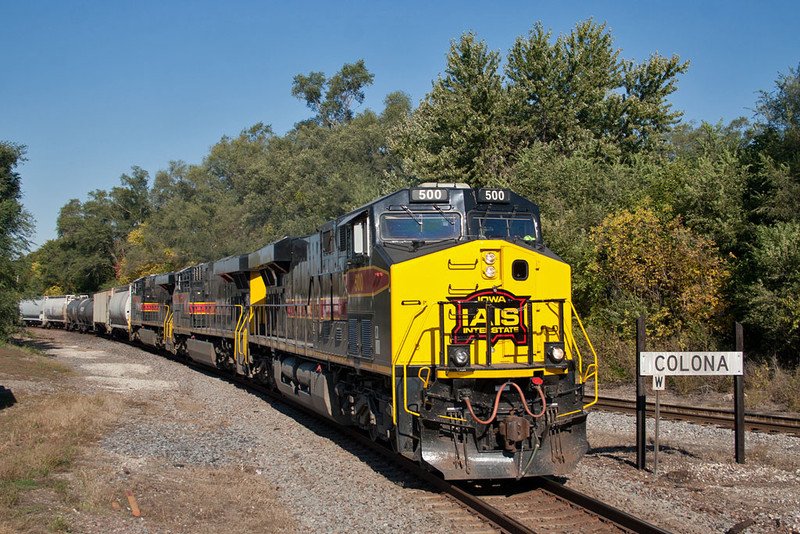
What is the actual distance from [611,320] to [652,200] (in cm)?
498

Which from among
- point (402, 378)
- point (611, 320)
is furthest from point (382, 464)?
point (611, 320)

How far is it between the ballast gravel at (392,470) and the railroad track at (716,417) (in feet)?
2.08

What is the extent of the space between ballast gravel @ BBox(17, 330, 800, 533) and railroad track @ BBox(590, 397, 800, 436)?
2.08 feet

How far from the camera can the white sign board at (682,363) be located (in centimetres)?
879

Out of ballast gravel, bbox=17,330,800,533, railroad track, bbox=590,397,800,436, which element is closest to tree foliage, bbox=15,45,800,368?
railroad track, bbox=590,397,800,436

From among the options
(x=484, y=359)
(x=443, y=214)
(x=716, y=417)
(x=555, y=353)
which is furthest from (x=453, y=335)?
(x=716, y=417)

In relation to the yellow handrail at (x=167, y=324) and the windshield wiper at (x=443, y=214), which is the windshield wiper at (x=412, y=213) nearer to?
the windshield wiper at (x=443, y=214)

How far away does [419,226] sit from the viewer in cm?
873

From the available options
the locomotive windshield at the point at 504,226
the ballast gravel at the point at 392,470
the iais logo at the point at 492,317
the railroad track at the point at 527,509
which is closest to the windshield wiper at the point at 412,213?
the locomotive windshield at the point at 504,226

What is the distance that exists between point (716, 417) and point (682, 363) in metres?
4.53

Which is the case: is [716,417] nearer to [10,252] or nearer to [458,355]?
[458,355]

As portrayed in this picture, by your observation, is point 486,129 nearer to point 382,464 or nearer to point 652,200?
point 652,200

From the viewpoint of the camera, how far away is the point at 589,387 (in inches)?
706

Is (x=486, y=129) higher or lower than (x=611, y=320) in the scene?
higher
